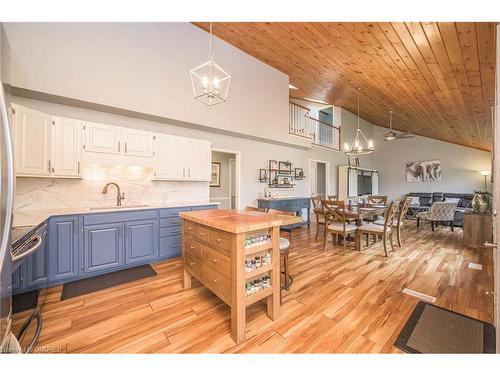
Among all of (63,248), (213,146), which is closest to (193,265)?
(63,248)

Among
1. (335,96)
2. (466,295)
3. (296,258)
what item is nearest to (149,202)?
(296,258)

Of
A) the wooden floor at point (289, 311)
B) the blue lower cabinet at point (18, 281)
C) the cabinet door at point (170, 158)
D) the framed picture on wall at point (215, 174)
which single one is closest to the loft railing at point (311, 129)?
the framed picture on wall at point (215, 174)

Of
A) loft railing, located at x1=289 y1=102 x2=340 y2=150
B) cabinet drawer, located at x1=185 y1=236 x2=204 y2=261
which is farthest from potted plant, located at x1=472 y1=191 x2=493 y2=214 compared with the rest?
cabinet drawer, located at x1=185 y1=236 x2=204 y2=261

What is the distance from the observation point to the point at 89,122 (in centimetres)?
296

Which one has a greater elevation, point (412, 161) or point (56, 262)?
point (412, 161)

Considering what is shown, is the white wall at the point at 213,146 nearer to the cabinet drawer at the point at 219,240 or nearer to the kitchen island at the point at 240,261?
the kitchen island at the point at 240,261

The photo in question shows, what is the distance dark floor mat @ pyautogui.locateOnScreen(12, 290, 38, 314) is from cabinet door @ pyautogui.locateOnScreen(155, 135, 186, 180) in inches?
79.2

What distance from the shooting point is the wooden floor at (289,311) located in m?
1.63

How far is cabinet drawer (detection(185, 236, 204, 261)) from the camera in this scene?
6.96ft

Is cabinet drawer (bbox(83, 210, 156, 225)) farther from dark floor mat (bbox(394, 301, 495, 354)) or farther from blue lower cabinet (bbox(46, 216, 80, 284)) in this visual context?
dark floor mat (bbox(394, 301, 495, 354))

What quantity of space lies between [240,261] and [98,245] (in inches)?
86.6
